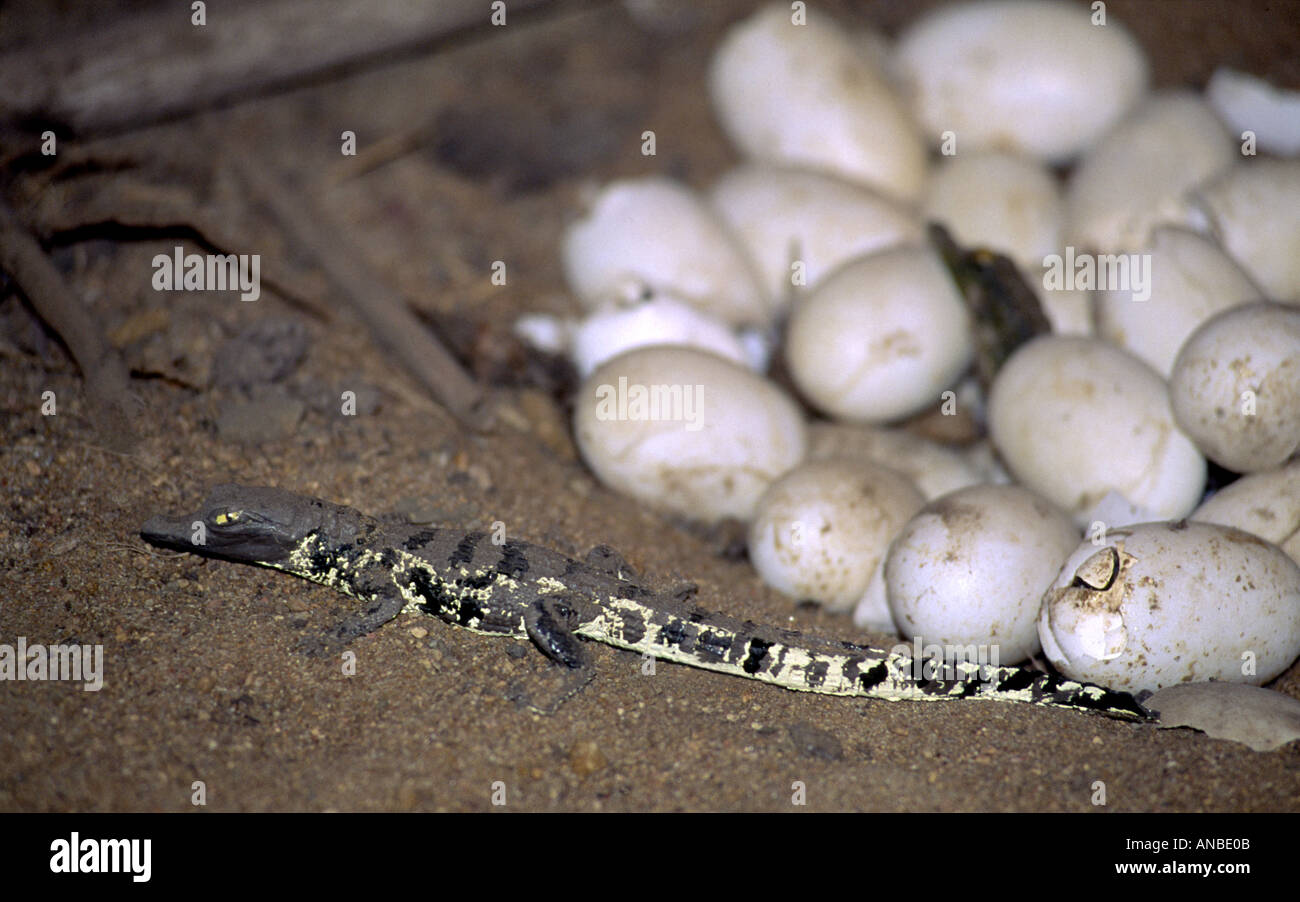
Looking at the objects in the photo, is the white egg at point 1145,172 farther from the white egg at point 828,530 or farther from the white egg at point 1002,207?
the white egg at point 828,530

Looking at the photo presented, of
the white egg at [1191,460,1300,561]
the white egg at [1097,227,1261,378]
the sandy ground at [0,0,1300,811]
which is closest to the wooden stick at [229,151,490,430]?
the sandy ground at [0,0,1300,811]

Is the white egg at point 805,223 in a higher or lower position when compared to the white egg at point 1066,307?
higher

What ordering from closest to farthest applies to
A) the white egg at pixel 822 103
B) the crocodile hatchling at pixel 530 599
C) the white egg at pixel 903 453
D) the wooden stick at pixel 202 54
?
1. the crocodile hatchling at pixel 530 599
2. the white egg at pixel 903 453
3. the wooden stick at pixel 202 54
4. the white egg at pixel 822 103

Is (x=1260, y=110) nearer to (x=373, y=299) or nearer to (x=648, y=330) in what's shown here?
(x=648, y=330)

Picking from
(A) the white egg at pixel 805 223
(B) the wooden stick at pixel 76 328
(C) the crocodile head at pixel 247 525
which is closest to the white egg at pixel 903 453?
(A) the white egg at pixel 805 223

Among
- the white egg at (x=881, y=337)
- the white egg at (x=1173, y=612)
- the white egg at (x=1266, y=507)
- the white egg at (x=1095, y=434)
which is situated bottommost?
the white egg at (x=1173, y=612)
